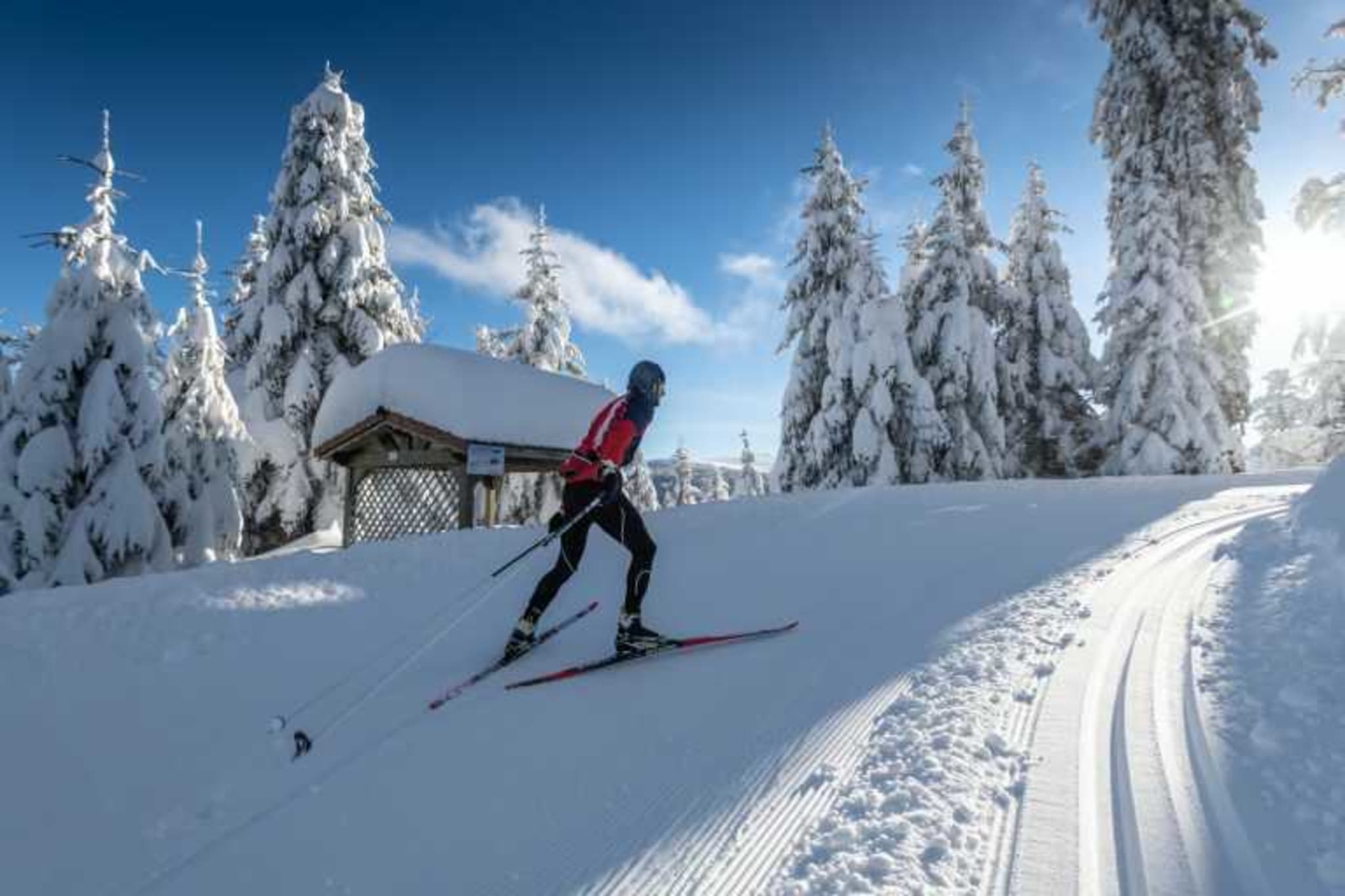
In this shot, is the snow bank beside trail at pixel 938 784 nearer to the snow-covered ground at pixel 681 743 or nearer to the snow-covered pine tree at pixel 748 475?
the snow-covered ground at pixel 681 743

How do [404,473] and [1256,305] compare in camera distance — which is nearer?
[404,473]

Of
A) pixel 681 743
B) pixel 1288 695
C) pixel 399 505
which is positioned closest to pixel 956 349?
pixel 399 505

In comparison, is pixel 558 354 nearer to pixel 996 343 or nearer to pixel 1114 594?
pixel 996 343

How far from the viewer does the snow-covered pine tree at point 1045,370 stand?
1978 centimetres

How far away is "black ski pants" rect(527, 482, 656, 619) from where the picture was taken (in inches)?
189

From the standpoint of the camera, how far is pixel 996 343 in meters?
21.0

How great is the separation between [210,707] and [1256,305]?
2487 cm

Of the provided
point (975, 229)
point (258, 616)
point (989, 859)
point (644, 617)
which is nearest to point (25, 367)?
point (258, 616)

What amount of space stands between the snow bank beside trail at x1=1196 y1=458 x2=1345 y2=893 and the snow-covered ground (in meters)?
0.02

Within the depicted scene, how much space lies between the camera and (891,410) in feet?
55.7

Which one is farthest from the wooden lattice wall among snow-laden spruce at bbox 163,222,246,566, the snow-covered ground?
the snow-covered ground

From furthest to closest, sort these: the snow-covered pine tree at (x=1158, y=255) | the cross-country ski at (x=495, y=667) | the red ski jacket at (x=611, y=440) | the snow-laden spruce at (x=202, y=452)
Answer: the snow-covered pine tree at (x=1158, y=255)
the snow-laden spruce at (x=202, y=452)
the red ski jacket at (x=611, y=440)
the cross-country ski at (x=495, y=667)

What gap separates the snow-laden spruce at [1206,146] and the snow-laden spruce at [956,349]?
14.8 feet

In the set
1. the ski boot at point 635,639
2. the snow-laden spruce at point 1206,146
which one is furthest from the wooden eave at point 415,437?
the snow-laden spruce at point 1206,146
